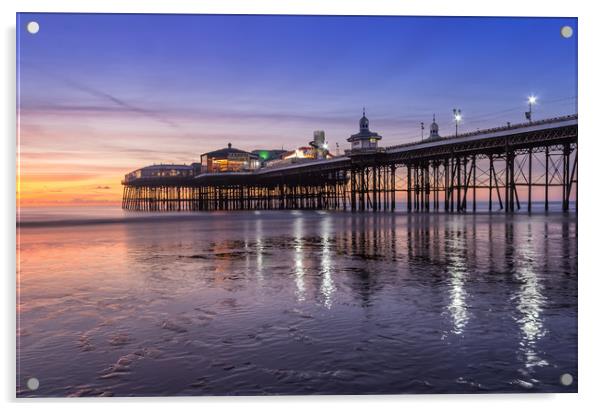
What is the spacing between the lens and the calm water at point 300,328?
20.7 feet

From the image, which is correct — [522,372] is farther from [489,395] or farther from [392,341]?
[392,341]

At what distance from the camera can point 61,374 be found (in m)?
6.57

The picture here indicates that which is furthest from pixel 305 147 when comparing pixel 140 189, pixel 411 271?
pixel 411 271

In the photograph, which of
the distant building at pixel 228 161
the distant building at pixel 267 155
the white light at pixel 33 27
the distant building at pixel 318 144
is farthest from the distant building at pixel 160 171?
the white light at pixel 33 27

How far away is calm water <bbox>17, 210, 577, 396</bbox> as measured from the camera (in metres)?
6.32

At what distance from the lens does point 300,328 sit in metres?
8.16

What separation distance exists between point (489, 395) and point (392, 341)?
1.55 meters

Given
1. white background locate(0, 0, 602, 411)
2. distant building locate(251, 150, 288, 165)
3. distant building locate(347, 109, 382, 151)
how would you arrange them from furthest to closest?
distant building locate(251, 150, 288, 165), distant building locate(347, 109, 382, 151), white background locate(0, 0, 602, 411)

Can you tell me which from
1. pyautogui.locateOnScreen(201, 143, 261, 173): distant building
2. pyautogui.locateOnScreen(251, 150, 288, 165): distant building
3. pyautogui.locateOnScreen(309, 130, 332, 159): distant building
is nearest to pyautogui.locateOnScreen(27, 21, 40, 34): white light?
pyautogui.locateOnScreen(309, 130, 332, 159): distant building

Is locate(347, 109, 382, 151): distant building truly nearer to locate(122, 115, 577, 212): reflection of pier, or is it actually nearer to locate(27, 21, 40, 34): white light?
locate(122, 115, 577, 212): reflection of pier

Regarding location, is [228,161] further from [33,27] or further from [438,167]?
[33,27]
